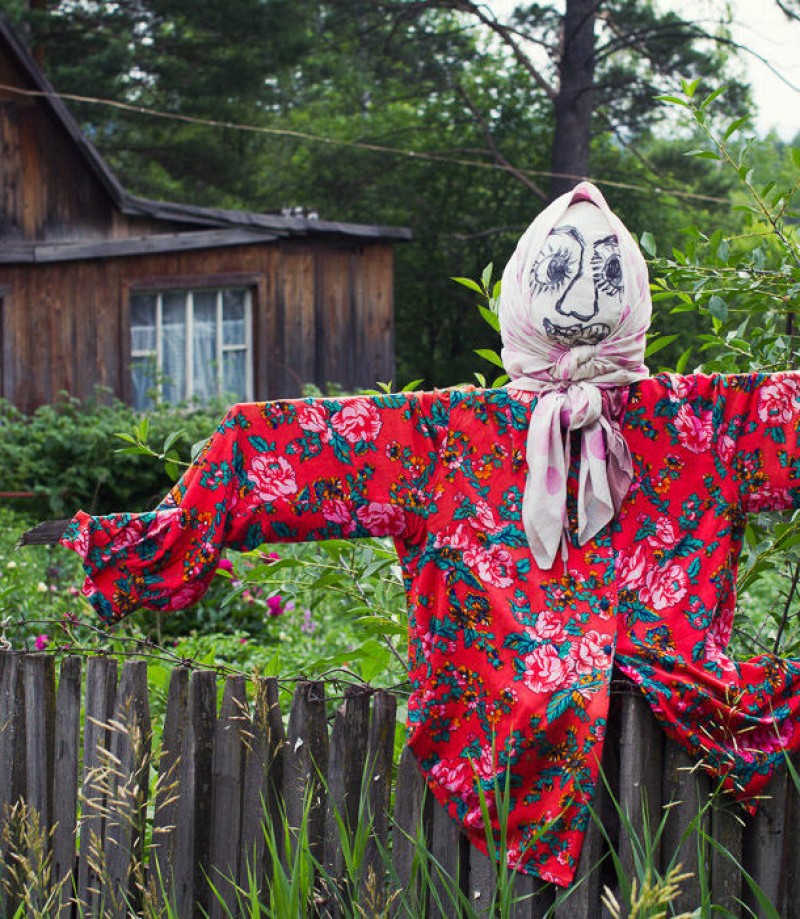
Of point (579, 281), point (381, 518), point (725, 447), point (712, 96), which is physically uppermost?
point (712, 96)

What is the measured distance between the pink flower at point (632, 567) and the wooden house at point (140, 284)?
9543 millimetres

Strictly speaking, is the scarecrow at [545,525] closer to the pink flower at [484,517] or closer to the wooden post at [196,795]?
the pink flower at [484,517]

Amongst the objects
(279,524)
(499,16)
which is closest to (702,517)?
(279,524)

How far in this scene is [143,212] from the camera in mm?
12328

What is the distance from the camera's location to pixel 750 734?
2418 millimetres

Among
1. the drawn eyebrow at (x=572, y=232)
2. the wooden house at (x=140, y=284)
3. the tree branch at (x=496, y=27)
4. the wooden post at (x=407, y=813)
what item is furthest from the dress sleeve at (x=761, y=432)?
the tree branch at (x=496, y=27)

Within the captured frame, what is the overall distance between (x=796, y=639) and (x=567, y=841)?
1021 mm

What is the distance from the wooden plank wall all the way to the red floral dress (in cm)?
902

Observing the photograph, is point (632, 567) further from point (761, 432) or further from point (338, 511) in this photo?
point (338, 511)

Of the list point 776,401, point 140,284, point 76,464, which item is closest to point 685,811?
point 776,401

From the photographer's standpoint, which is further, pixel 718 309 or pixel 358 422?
pixel 718 309

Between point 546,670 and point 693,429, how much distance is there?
1.79 feet

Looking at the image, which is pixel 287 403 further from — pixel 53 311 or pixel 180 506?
pixel 53 311

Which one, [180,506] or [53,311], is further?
[53,311]
